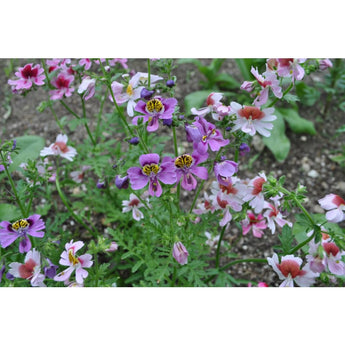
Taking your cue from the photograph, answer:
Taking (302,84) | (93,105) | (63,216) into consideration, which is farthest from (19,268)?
(302,84)

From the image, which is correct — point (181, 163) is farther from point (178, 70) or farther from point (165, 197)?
point (178, 70)

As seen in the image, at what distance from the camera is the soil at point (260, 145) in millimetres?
2968

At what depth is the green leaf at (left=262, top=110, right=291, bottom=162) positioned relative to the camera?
11.0 feet

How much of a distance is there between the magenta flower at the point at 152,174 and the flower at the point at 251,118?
1.12 feet

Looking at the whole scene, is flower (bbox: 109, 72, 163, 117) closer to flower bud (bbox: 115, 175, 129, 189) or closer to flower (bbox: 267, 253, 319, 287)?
flower bud (bbox: 115, 175, 129, 189)

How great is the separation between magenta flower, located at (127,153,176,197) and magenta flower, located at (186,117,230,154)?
13 centimetres

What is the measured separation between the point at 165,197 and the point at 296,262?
1.95 feet

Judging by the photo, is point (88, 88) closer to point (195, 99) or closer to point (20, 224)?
point (20, 224)

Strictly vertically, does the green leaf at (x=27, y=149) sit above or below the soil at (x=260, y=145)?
above

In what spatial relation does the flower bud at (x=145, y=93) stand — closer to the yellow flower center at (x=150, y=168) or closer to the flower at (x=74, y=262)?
the yellow flower center at (x=150, y=168)

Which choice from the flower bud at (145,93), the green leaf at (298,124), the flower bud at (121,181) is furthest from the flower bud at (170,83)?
the green leaf at (298,124)

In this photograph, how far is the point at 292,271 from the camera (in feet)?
5.60

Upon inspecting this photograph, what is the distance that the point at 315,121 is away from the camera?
147 inches

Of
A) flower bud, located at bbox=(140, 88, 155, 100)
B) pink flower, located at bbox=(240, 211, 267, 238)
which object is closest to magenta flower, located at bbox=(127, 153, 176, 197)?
flower bud, located at bbox=(140, 88, 155, 100)
